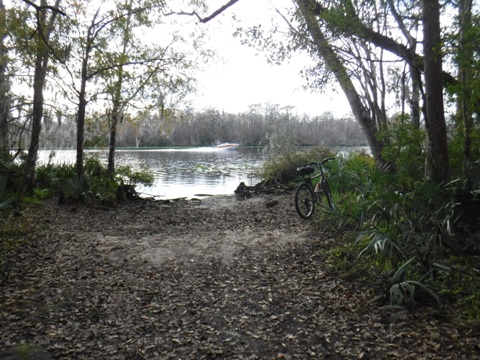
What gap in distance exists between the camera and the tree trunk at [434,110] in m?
4.90

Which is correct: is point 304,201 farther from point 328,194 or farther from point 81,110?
point 81,110

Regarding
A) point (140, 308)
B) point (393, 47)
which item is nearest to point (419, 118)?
point (393, 47)

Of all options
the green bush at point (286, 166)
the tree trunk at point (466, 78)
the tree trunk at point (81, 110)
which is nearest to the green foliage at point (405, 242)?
the tree trunk at point (466, 78)

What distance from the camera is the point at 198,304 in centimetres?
361

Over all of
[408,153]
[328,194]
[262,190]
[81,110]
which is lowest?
[262,190]

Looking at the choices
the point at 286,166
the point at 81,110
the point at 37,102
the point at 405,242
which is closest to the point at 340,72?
the point at 405,242

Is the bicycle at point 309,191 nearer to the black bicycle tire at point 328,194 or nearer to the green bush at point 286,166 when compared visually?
the black bicycle tire at point 328,194

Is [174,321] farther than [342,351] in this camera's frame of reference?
Yes

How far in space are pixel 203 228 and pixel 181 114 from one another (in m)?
5.61

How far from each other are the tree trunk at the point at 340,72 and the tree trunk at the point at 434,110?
196 cm

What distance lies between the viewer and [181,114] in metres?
11.6

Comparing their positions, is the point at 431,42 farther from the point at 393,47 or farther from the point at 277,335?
the point at 277,335

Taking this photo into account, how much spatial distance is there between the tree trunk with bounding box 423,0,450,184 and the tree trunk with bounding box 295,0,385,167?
1956mm

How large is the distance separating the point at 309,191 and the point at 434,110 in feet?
8.50
